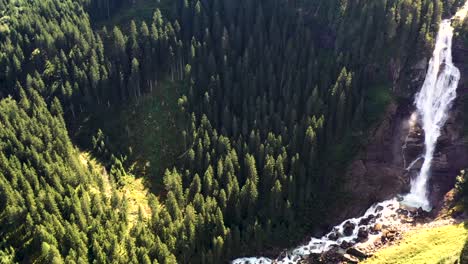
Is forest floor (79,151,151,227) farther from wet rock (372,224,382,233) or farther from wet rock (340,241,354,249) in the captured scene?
wet rock (372,224,382,233)

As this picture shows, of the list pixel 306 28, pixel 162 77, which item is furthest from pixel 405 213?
pixel 162 77

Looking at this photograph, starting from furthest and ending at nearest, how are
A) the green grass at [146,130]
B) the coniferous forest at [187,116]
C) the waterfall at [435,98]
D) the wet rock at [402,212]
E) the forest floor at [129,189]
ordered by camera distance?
the green grass at [146,130]
the waterfall at [435,98]
the forest floor at [129,189]
the wet rock at [402,212]
the coniferous forest at [187,116]

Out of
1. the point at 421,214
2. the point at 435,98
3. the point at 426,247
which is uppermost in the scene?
the point at 435,98

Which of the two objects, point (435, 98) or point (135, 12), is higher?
point (135, 12)

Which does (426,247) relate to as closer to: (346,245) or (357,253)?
(357,253)

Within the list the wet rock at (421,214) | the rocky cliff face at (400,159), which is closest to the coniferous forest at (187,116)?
the rocky cliff face at (400,159)

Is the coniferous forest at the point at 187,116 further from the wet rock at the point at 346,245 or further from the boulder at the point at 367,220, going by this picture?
the wet rock at the point at 346,245

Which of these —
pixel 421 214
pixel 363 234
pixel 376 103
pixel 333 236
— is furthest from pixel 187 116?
pixel 421 214
